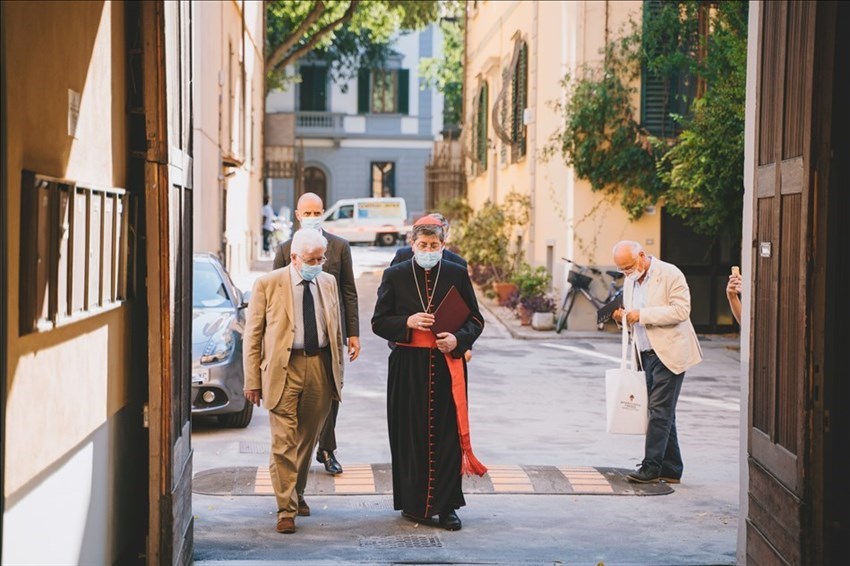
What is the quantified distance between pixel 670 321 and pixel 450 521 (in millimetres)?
2423

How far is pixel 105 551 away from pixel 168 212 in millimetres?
1590

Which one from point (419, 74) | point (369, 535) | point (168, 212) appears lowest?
point (369, 535)

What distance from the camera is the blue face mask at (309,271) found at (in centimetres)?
830

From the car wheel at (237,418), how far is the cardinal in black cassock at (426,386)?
361 cm

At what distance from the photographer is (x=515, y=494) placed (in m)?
9.48

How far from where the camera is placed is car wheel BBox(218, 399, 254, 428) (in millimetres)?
12039

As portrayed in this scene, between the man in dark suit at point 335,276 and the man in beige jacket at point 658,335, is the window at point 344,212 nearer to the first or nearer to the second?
the man in dark suit at point 335,276

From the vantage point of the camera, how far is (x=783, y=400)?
6062 millimetres

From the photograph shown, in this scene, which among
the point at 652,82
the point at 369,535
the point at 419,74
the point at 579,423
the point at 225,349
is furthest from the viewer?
the point at 419,74

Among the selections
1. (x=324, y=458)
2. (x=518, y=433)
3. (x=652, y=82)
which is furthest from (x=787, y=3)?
(x=652, y=82)

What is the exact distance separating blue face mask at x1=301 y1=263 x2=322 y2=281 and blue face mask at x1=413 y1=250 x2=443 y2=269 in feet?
2.32

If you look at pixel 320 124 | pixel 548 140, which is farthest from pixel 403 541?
pixel 320 124

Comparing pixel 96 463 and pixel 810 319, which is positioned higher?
pixel 810 319

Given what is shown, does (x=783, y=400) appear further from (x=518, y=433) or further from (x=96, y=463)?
(x=518, y=433)
